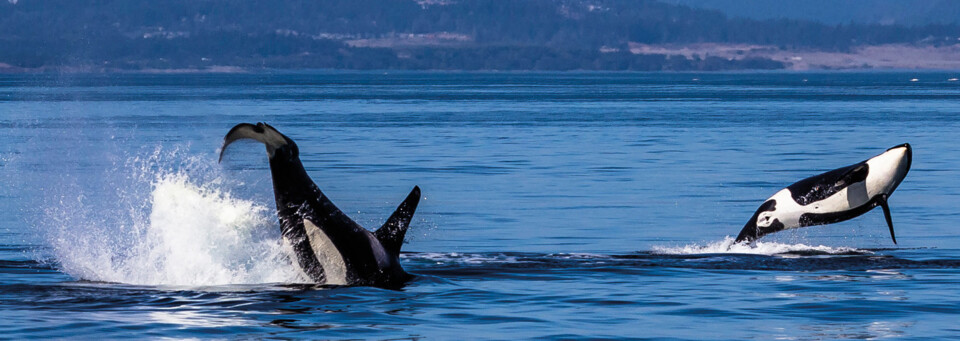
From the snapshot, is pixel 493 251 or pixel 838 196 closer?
pixel 838 196

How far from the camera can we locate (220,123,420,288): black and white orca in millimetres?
16358

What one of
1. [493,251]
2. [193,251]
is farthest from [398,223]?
[493,251]

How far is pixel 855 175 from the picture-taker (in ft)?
75.2

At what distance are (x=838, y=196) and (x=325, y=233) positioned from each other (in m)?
9.67

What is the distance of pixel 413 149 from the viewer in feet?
174

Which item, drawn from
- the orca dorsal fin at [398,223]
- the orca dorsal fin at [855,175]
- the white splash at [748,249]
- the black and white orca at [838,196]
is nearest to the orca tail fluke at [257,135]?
the orca dorsal fin at [398,223]

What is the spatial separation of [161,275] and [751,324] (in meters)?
7.64

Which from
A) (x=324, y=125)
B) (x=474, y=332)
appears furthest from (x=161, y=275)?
(x=324, y=125)

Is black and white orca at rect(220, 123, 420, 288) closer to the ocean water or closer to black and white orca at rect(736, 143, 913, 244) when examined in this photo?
the ocean water

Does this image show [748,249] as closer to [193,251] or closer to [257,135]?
[193,251]

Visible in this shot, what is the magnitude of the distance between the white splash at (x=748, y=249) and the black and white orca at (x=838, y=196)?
32cm

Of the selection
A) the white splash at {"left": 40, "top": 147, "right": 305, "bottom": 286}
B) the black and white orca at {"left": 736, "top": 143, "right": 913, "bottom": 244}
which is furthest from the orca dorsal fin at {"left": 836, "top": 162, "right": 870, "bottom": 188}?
the white splash at {"left": 40, "top": 147, "right": 305, "bottom": 286}

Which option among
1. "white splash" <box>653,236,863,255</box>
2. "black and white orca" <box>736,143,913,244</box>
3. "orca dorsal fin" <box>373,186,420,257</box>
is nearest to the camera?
"orca dorsal fin" <box>373,186,420,257</box>

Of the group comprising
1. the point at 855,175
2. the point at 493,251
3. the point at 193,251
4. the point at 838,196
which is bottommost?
the point at 493,251
